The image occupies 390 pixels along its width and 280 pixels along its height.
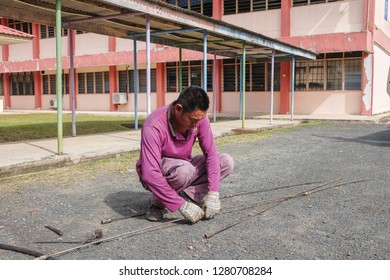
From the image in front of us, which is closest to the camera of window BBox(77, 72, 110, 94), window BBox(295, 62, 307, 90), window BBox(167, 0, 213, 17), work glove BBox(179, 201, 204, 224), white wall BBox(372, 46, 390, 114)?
work glove BBox(179, 201, 204, 224)

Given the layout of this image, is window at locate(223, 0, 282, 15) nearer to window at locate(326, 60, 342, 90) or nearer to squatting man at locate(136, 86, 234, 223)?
window at locate(326, 60, 342, 90)

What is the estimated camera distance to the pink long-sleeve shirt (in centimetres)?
364

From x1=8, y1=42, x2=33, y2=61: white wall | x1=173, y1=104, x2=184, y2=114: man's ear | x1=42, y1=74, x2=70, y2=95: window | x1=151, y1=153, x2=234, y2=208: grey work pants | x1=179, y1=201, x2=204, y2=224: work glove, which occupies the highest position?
x1=8, y1=42, x2=33, y2=61: white wall

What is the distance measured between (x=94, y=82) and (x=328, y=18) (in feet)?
49.0

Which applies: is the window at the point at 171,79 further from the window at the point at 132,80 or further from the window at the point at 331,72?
the window at the point at 331,72

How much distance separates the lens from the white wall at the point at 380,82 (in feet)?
65.9

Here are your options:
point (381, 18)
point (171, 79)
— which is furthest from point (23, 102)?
point (381, 18)

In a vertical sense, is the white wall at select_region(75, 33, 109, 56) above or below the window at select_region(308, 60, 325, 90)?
above

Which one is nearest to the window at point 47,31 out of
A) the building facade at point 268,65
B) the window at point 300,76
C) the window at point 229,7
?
the building facade at point 268,65

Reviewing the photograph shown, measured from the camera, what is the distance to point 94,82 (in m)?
27.9

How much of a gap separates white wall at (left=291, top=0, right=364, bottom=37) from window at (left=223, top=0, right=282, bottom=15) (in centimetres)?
107

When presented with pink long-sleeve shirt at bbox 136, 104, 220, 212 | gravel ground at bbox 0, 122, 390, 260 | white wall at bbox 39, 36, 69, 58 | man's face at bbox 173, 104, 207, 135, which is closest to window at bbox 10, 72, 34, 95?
white wall at bbox 39, 36, 69, 58

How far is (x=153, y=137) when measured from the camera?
3652 millimetres

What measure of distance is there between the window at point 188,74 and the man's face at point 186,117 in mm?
19736
